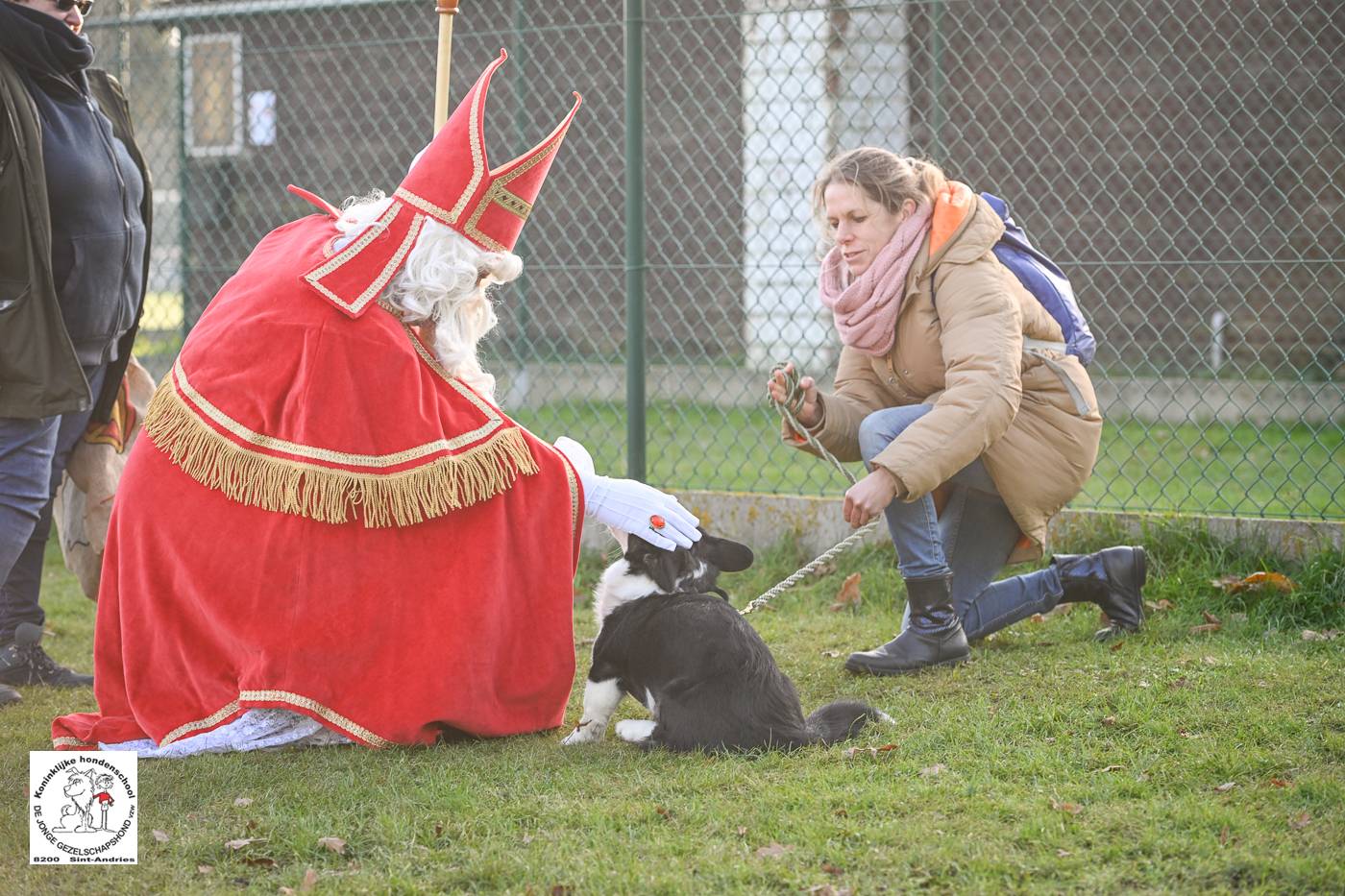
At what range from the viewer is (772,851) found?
2508mm

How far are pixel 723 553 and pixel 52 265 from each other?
6.61ft

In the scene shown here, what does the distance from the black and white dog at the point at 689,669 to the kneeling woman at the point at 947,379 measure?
0.67 metres

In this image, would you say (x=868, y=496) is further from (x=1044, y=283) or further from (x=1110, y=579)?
(x=1110, y=579)

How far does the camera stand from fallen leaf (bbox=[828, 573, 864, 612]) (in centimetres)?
476

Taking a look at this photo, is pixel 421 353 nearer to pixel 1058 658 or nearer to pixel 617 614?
pixel 617 614

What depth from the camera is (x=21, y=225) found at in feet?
11.8

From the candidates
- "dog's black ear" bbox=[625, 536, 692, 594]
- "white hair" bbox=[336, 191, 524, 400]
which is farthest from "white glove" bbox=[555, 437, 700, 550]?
"white hair" bbox=[336, 191, 524, 400]

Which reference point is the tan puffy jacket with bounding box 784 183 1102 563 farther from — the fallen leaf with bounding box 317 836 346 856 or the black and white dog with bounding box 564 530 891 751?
the fallen leaf with bounding box 317 836 346 856

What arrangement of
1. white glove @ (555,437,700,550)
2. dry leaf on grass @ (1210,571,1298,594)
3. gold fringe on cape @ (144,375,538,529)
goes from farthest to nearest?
dry leaf on grass @ (1210,571,1298,594), white glove @ (555,437,700,550), gold fringe on cape @ (144,375,538,529)

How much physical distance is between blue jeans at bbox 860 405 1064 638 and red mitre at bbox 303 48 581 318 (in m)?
1.26

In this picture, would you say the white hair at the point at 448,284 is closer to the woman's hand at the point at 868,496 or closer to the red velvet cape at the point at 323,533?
the red velvet cape at the point at 323,533

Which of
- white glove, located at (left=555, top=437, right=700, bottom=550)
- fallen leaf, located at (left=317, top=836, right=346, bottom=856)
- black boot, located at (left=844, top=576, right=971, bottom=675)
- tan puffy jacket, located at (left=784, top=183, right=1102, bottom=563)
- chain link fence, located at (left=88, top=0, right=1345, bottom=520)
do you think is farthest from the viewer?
chain link fence, located at (left=88, top=0, right=1345, bottom=520)

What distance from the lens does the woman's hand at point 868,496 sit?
3.46 m

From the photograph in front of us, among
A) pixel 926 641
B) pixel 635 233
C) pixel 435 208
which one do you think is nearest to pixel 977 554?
pixel 926 641
